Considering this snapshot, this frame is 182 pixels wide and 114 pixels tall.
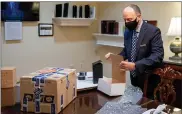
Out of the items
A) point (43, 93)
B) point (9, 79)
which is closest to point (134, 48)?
point (43, 93)

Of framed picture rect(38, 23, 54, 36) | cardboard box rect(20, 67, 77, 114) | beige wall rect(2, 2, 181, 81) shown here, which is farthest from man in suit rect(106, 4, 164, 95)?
framed picture rect(38, 23, 54, 36)

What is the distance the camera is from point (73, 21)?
2275mm

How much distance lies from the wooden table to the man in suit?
173 mm

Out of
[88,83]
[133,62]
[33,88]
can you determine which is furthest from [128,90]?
[33,88]

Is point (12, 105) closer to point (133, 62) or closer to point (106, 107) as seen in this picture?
point (106, 107)

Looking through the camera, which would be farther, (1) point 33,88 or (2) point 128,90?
(2) point 128,90

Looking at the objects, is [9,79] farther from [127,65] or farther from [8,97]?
[127,65]

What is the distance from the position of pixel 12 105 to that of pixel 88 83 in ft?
1.81

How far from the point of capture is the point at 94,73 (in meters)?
1.63

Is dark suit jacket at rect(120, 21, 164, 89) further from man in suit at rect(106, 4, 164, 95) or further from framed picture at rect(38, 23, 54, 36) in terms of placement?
framed picture at rect(38, 23, 54, 36)

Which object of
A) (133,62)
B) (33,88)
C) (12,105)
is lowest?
(12,105)

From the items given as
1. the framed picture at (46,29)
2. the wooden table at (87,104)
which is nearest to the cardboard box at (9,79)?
the wooden table at (87,104)

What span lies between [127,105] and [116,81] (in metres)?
0.25

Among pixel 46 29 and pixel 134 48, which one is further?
pixel 46 29
